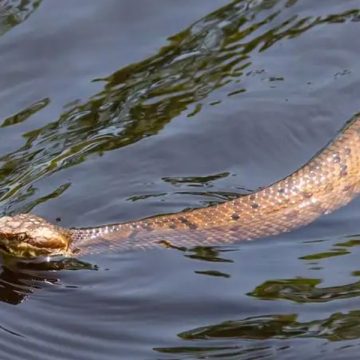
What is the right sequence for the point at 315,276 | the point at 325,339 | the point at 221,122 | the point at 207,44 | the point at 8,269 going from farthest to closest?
the point at 207,44
the point at 221,122
the point at 8,269
the point at 315,276
the point at 325,339

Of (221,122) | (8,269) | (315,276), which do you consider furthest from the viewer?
(221,122)

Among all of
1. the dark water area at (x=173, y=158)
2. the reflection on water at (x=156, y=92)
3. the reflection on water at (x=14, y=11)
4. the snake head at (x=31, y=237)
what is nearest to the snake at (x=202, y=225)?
the snake head at (x=31, y=237)

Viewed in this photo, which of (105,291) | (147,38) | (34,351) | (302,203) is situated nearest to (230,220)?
(302,203)

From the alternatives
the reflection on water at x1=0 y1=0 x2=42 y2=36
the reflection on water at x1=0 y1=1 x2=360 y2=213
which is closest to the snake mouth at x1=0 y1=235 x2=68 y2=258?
the reflection on water at x1=0 y1=1 x2=360 y2=213

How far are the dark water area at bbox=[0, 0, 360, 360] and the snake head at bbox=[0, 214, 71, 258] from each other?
3.8 inches

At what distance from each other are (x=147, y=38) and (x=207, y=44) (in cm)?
53

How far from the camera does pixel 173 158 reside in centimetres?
973

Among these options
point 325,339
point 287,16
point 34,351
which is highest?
point 287,16

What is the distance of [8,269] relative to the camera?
909cm

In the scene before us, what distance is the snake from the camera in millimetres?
9062

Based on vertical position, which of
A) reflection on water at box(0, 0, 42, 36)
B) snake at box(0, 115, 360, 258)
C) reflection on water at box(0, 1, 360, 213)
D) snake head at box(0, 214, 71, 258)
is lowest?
snake at box(0, 115, 360, 258)

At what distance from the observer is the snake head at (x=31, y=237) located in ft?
29.7

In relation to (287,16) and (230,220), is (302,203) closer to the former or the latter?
(230,220)

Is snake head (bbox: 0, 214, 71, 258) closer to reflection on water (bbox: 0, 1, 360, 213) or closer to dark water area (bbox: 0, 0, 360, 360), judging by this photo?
dark water area (bbox: 0, 0, 360, 360)
